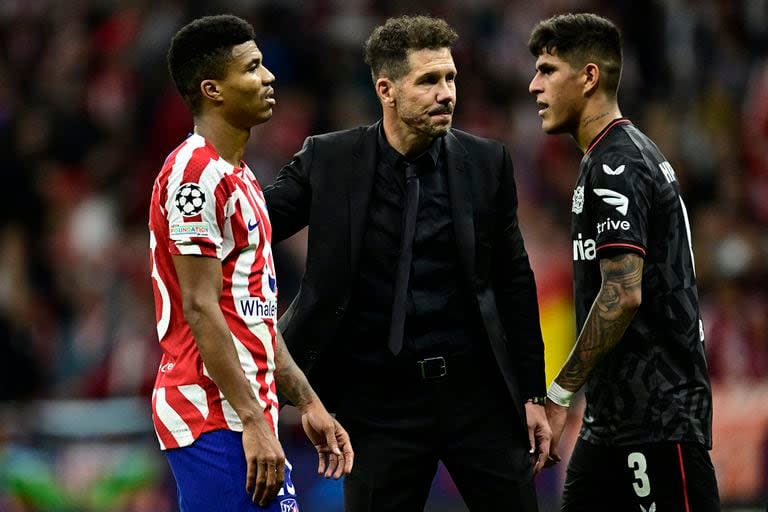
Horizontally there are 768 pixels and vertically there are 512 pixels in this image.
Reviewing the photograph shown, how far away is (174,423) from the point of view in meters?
4.73

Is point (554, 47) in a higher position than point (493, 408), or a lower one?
higher

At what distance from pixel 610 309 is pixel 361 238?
99 cm

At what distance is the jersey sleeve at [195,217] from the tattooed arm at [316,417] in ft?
2.10

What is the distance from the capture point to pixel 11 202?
461 inches

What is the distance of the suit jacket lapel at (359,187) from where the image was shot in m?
5.60

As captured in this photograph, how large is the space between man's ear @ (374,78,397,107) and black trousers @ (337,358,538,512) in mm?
1050

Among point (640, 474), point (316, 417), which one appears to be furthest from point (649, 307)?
point (316, 417)

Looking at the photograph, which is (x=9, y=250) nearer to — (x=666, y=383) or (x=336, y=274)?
(x=336, y=274)

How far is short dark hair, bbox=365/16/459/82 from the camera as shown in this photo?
569cm

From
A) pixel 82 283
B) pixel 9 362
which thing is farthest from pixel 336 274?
pixel 82 283

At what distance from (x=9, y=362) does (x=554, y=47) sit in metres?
5.91

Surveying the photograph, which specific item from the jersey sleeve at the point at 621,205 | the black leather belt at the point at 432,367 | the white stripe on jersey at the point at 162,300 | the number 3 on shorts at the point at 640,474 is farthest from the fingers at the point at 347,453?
the jersey sleeve at the point at 621,205

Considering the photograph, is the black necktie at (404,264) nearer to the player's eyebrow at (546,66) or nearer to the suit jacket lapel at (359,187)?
the suit jacket lapel at (359,187)

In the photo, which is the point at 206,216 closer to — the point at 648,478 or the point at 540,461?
the point at 540,461
